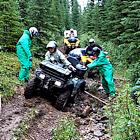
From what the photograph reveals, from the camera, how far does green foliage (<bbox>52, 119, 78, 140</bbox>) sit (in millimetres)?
8008

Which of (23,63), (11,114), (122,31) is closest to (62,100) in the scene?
(11,114)

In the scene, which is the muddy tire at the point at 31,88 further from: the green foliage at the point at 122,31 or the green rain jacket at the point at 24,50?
the green foliage at the point at 122,31

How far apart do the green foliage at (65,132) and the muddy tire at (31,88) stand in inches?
71.6

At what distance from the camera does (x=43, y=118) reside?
31.7 feet

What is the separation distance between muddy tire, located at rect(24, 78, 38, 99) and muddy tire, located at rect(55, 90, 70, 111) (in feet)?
2.55

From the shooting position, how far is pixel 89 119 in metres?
10.2

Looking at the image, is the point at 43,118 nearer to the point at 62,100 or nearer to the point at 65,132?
the point at 62,100

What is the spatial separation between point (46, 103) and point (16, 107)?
970mm

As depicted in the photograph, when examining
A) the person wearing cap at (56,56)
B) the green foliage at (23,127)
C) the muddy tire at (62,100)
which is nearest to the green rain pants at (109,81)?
the person wearing cap at (56,56)

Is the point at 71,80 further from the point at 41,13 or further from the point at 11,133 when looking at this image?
the point at 41,13

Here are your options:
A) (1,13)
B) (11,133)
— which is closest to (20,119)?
(11,133)

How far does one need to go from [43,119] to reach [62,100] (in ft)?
3.02

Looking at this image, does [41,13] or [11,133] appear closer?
[11,133]

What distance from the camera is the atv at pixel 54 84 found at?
33.0 feet
